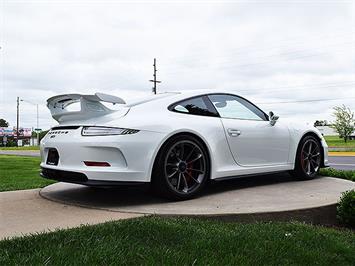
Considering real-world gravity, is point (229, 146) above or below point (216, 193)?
above

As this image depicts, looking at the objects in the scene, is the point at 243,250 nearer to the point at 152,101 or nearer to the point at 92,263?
the point at 92,263

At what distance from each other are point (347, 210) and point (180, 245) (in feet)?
7.00

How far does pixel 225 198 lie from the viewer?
4477mm

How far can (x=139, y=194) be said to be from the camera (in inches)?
183

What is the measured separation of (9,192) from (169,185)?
7.31 ft

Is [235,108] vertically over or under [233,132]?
over

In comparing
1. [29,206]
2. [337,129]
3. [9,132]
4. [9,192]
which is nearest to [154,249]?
[29,206]

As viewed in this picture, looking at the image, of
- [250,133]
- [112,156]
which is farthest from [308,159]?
[112,156]

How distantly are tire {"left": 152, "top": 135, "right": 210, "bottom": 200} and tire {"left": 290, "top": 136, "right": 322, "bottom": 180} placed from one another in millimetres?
1851

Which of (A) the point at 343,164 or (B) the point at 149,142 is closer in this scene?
(B) the point at 149,142

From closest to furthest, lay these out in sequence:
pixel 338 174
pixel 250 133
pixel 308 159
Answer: pixel 250 133 < pixel 308 159 < pixel 338 174

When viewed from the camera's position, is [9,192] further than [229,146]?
Yes

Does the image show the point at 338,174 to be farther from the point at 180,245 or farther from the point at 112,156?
the point at 180,245

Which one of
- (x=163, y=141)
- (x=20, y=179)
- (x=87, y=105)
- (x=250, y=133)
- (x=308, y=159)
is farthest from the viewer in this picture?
(x=20, y=179)
